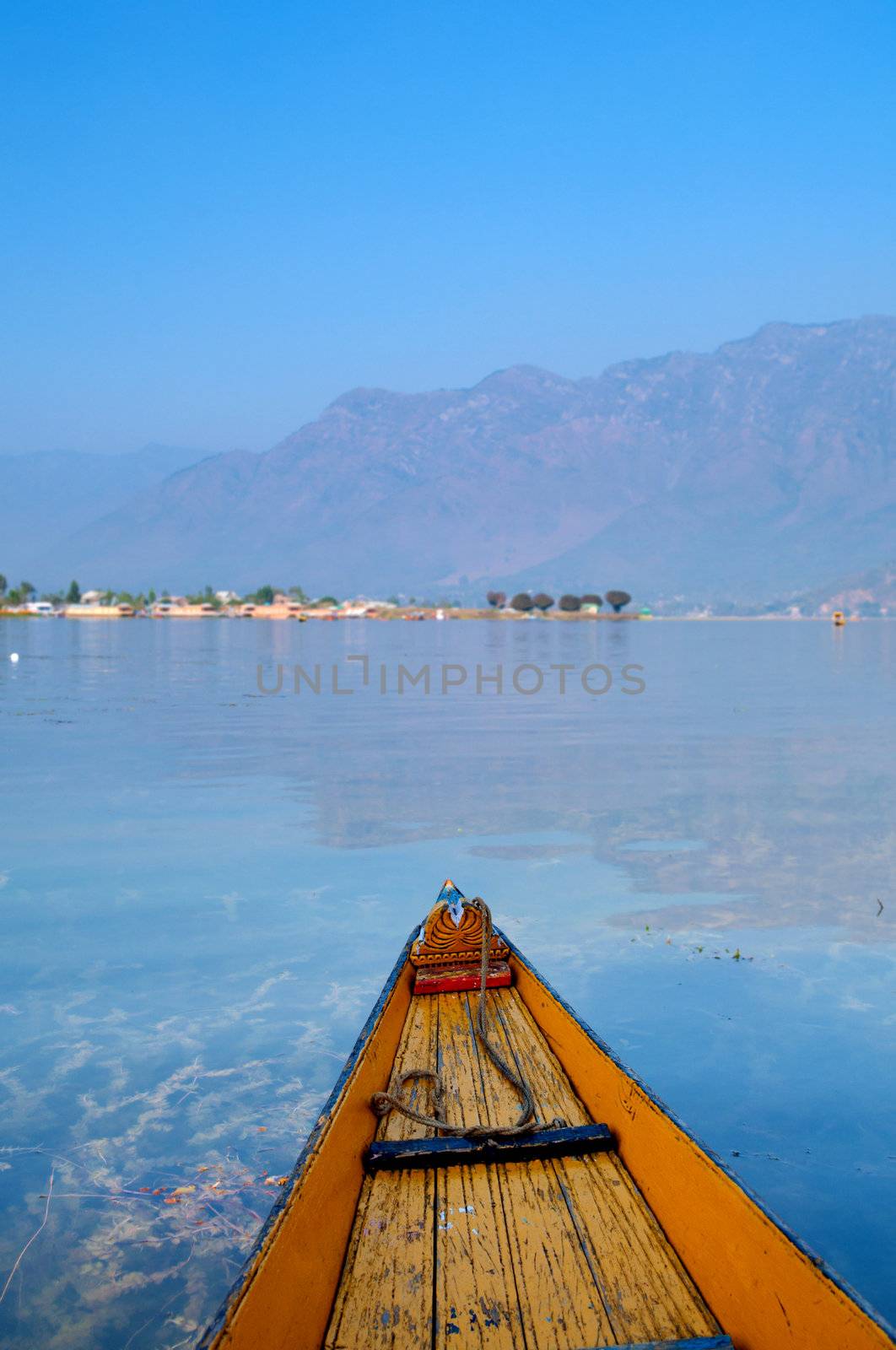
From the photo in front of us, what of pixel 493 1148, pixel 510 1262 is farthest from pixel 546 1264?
pixel 493 1148

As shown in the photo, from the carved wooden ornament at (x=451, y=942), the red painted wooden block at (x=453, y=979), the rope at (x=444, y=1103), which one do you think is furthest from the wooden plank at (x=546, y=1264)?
the carved wooden ornament at (x=451, y=942)

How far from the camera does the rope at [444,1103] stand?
5922 millimetres

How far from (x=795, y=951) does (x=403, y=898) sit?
4.96 metres

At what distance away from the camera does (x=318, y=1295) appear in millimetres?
4426

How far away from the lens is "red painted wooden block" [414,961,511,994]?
8.75 m

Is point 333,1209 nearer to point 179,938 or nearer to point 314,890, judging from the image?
point 179,938

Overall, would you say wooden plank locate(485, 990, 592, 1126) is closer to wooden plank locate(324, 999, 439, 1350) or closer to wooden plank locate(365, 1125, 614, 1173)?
wooden plank locate(365, 1125, 614, 1173)

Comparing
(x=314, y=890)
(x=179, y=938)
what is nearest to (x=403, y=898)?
(x=314, y=890)

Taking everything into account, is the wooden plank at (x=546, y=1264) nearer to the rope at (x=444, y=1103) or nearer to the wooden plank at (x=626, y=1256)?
the wooden plank at (x=626, y=1256)

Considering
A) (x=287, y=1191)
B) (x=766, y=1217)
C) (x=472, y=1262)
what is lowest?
(x=472, y=1262)

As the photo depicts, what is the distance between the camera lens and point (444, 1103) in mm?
6551

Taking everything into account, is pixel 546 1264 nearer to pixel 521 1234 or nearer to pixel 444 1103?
pixel 521 1234

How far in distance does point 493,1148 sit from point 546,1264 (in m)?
0.90

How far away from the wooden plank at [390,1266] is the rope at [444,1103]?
0.53 feet
